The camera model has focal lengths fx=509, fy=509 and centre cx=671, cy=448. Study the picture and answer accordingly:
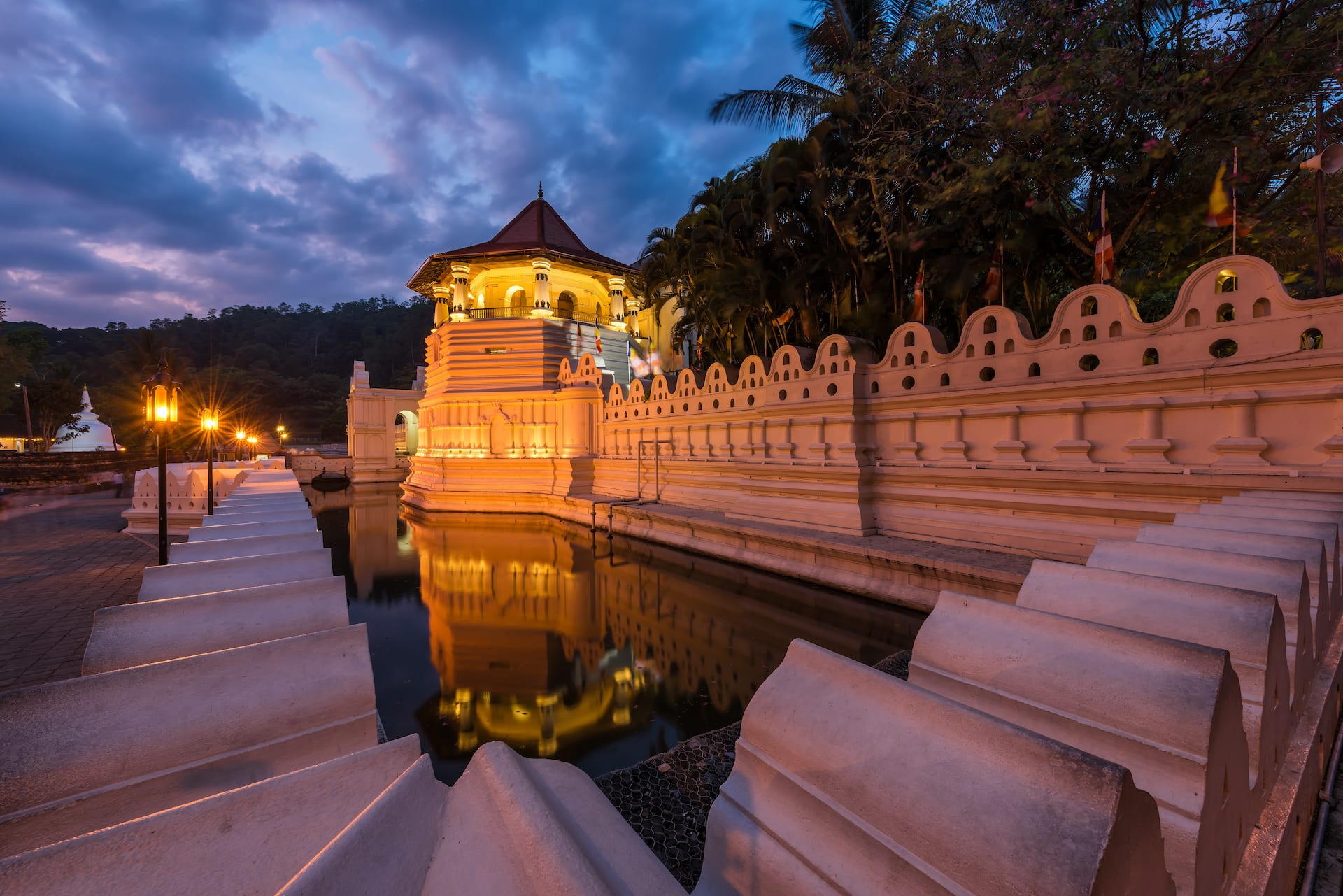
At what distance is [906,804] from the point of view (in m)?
1.17

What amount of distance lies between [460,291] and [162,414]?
15702mm

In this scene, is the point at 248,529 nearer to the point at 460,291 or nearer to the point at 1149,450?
the point at 1149,450

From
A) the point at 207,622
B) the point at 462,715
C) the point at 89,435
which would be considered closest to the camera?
the point at 207,622

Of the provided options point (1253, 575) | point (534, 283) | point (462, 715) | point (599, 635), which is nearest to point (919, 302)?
point (599, 635)

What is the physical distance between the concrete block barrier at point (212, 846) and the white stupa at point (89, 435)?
173 ft

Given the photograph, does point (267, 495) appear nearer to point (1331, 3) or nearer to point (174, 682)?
point (174, 682)

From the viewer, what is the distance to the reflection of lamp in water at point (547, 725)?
169 inches

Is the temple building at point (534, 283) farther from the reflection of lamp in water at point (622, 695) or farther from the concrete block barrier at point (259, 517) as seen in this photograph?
the reflection of lamp in water at point (622, 695)

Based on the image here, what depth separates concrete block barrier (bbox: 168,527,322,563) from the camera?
143 inches

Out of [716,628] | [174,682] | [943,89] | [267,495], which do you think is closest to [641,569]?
[716,628]

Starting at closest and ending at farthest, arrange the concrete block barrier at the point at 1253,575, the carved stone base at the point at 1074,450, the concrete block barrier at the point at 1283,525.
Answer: the concrete block barrier at the point at 1253,575, the concrete block barrier at the point at 1283,525, the carved stone base at the point at 1074,450

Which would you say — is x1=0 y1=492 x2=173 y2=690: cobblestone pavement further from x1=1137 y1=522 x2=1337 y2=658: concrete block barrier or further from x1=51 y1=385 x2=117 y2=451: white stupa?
x1=51 y1=385 x2=117 y2=451: white stupa

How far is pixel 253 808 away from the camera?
1176mm

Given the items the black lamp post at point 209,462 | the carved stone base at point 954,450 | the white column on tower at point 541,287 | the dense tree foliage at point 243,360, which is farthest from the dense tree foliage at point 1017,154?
the dense tree foliage at point 243,360
